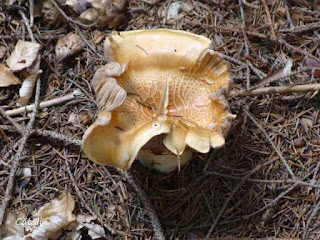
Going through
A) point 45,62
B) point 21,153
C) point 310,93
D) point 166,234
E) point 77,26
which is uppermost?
point 77,26

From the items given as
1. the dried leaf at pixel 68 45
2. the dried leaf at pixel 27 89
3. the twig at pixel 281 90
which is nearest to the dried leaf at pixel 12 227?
the dried leaf at pixel 27 89

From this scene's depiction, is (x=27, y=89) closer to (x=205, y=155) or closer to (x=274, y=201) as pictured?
(x=205, y=155)

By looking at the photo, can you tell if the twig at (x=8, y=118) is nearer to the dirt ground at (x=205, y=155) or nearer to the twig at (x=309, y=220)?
the dirt ground at (x=205, y=155)

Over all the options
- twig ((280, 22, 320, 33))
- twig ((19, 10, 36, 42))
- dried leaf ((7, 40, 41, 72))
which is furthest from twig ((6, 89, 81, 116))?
twig ((280, 22, 320, 33))

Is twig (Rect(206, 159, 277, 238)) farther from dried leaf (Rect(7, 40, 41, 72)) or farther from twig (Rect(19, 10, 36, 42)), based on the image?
twig (Rect(19, 10, 36, 42))

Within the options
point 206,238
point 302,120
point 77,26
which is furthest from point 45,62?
point 302,120

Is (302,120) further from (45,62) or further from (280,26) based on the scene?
(45,62)

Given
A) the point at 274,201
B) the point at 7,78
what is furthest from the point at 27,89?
the point at 274,201
